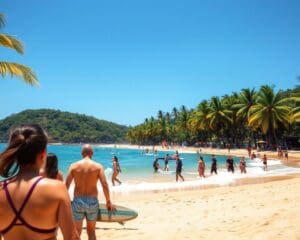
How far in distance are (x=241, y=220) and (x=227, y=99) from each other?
67588 millimetres

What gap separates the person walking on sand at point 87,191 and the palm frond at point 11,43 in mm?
5235

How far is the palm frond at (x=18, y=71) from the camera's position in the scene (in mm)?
9039

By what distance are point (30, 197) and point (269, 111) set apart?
2246 inches

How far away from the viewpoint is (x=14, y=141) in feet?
6.94

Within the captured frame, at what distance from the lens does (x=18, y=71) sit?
30.3ft

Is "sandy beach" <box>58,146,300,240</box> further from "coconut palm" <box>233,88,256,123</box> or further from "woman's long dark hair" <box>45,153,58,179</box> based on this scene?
"coconut palm" <box>233,88,256,123</box>

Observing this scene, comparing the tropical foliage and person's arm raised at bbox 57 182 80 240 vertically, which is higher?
the tropical foliage

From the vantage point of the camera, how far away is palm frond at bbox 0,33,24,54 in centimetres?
935

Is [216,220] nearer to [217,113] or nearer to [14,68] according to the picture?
[14,68]

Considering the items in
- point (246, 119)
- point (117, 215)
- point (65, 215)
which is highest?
point (246, 119)

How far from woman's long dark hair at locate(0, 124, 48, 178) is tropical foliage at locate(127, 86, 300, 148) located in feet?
139

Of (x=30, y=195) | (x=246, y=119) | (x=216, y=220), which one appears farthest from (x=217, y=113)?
(x=30, y=195)

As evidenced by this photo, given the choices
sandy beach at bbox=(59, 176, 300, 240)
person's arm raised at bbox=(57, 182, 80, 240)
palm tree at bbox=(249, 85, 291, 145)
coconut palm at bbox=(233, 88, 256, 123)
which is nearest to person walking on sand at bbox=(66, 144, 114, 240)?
sandy beach at bbox=(59, 176, 300, 240)

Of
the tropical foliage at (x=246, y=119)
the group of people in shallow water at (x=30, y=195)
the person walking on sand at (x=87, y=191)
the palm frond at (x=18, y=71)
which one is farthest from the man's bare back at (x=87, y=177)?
the tropical foliage at (x=246, y=119)
